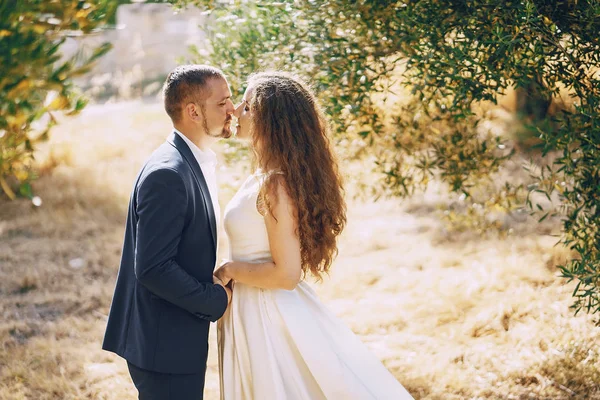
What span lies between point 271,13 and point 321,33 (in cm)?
42

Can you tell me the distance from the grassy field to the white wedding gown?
1983 millimetres

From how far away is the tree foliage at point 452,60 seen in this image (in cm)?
360

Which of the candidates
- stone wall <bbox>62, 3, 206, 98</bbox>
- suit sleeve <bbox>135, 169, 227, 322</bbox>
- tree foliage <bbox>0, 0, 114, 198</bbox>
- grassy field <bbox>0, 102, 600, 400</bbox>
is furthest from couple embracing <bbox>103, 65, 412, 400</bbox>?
stone wall <bbox>62, 3, 206, 98</bbox>

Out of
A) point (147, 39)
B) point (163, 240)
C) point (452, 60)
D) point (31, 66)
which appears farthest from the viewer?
point (147, 39)

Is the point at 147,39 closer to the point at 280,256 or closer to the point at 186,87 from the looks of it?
the point at 186,87

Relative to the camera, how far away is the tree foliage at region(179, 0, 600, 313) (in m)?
3.60

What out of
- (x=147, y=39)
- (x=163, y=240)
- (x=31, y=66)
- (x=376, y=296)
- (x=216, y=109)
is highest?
(x=31, y=66)

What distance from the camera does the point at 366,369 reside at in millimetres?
3189

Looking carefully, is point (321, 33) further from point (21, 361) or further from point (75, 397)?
point (21, 361)

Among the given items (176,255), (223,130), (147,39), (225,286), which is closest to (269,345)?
(225,286)

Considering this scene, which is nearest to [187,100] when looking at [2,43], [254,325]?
[254,325]

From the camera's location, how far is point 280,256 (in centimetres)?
291

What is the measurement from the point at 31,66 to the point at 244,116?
1376 millimetres

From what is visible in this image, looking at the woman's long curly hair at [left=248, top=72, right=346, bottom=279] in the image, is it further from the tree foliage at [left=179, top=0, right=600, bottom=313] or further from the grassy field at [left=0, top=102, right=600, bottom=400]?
the grassy field at [left=0, top=102, right=600, bottom=400]
